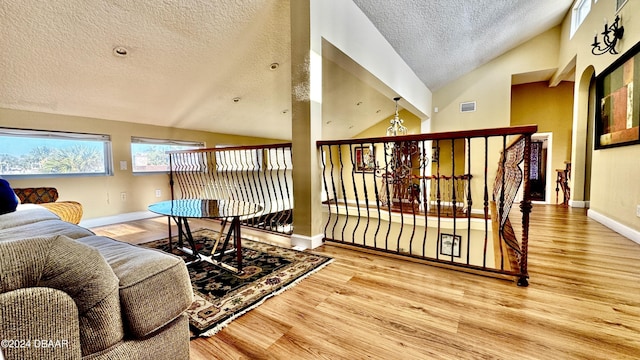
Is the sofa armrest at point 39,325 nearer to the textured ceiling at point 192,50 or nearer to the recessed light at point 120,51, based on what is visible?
the textured ceiling at point 192,50

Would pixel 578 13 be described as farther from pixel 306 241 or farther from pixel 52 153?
pixel 52 153

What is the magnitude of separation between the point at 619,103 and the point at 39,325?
5.01 meters

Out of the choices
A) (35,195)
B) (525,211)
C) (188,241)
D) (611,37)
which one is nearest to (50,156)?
(35,195)

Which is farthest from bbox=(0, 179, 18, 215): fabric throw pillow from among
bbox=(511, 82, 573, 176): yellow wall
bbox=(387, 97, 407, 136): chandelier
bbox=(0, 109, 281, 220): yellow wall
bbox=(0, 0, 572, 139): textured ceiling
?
bbox=(511, 82, 573, 176): yellow wall

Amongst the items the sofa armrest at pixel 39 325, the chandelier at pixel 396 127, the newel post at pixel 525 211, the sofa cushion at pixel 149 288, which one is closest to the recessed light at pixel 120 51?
the sofa cushion at pixel 149 288

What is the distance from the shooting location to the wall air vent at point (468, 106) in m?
6.34

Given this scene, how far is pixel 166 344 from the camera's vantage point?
2.97 feet

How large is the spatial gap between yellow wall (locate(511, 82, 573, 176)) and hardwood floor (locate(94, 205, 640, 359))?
17.3 feet

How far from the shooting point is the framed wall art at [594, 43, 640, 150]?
2.63 metres

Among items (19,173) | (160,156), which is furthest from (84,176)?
(160,156)

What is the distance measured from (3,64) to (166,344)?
3280mm

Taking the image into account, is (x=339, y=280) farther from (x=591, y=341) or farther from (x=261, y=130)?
(x=261, y=130)

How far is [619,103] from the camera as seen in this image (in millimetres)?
2955

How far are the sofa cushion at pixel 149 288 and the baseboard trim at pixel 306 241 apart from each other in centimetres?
154
